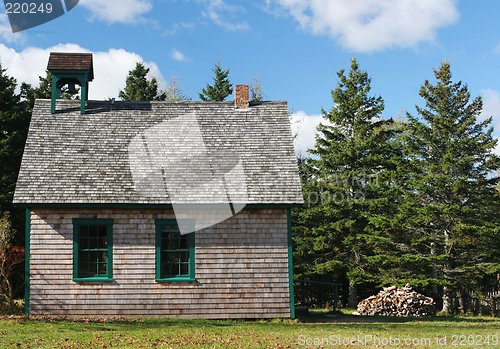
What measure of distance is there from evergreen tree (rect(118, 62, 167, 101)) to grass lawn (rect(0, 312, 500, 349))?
24.2 metres

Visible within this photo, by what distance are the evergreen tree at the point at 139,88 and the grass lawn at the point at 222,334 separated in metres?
24.2

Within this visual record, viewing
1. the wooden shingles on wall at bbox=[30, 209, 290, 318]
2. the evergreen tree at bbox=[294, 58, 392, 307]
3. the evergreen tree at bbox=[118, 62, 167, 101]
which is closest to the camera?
the wooden shingles on wall at bbox=[30, 209, 290, 318]

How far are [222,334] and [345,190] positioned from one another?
595 inches

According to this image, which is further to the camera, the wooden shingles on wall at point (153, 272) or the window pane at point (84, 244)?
the window pane at point (84, 244)

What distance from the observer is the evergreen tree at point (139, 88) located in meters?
34.6

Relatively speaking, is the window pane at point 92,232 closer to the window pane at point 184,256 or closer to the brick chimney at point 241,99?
the window pane at point 184,256

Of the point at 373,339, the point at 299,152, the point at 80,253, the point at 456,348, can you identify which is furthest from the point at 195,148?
the point at 299,152

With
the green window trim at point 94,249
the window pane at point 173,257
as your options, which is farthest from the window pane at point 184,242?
the green window trim at point 94,249

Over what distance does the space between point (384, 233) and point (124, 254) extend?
593 inches

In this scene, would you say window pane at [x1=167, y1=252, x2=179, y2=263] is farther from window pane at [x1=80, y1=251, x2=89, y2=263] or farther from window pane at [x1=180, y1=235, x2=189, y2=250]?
window pane at [x1=80, y1=251, x2=89, y2=263]

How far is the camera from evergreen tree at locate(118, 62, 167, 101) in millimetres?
34622

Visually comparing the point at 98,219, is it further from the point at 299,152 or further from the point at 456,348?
the point at 299,152
